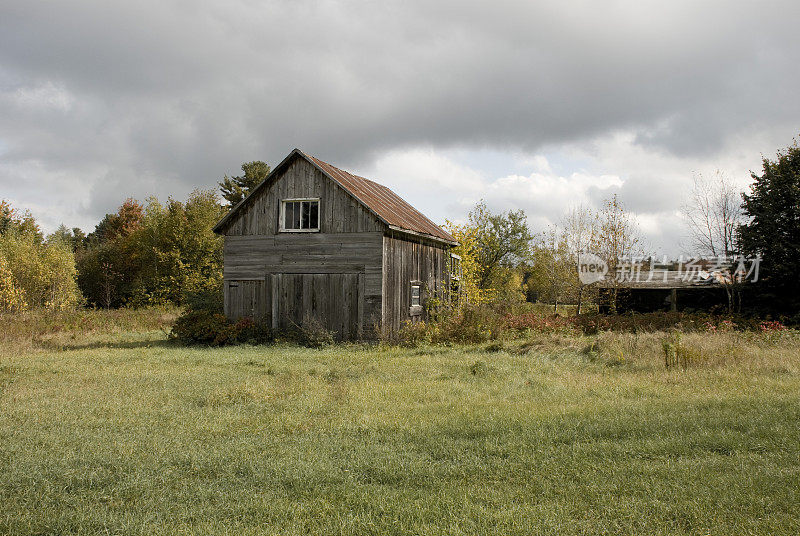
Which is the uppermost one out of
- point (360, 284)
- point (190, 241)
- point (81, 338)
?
point (190, 241)

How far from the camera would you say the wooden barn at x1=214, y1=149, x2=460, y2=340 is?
1891cm

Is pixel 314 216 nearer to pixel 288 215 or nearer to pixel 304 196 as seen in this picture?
pixel 304 196

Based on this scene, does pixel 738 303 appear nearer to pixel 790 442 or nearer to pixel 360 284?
pixel 360 284

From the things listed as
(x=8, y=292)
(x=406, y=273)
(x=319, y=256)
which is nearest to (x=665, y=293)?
(x=406, y=273)

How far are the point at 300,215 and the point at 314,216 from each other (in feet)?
2.06

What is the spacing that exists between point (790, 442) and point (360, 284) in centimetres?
1405

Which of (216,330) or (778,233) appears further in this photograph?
(778,233)

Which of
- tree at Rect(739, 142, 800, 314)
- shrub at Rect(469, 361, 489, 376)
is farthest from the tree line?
shrub at Rect(469, 361, 489, 376)

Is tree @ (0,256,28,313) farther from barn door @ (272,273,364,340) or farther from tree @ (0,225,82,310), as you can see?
barn door @ (272,273,364,340)

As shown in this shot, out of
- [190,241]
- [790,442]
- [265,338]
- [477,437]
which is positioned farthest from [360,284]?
[190,241]

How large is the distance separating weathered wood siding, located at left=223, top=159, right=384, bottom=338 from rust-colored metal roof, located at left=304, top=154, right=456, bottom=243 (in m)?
0.38

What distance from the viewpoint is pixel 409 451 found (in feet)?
21.6

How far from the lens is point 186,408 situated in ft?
29.2

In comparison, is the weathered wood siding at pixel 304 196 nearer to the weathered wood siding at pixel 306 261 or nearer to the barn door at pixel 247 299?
the weathered wood siding at pixel 306 261
